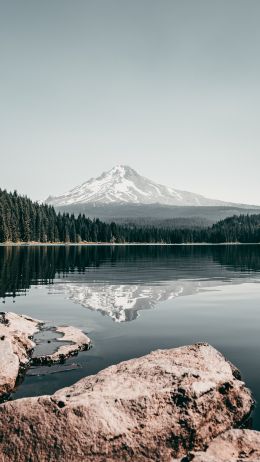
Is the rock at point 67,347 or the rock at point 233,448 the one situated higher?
the rock at point 233,448

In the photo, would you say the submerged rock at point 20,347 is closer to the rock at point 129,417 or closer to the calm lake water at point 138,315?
the calm lake water at point 138,315

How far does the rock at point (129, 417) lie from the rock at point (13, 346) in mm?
3468

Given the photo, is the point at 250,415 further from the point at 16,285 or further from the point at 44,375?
the point at 16,285

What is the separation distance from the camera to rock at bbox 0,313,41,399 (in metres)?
15.6

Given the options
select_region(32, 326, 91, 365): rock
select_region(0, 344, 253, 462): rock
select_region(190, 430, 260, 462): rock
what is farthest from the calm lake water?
select_region(190, 430, 260, 462): rock

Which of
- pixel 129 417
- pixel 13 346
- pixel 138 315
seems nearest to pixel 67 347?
pixel 13 346

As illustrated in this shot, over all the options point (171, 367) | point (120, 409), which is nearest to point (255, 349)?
point (171, 367)

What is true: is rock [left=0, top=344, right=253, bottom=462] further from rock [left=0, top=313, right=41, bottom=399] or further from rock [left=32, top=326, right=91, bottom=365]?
rock [left=32, top=326, right=91, bottom=365]

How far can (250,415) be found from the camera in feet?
45.8

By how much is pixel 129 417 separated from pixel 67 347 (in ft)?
36.4

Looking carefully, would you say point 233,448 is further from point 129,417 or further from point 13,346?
point 13,346

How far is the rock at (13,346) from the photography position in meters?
15.6

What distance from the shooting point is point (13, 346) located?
19.1 meters

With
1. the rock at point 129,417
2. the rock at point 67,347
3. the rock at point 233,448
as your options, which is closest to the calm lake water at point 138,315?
the rock at point 67,347
